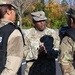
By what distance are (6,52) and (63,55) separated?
97 cm

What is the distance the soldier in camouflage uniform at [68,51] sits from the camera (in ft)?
13.3

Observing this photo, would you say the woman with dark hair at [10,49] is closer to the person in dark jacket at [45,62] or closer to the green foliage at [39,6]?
the person in dark jacket at [45,62]

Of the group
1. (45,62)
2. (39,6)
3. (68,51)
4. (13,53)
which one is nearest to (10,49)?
(13,53)

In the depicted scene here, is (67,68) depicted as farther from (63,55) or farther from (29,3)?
(29,3)

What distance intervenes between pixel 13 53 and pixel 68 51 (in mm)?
933

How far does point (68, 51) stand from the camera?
4082 mm

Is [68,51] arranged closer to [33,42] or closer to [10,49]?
[10,49]

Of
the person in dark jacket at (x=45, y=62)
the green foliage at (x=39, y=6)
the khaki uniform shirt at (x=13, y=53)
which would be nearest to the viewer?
the khaki uniform shirt at (x=13, y=53)

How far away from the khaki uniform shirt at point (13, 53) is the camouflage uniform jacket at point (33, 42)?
90.6 inches

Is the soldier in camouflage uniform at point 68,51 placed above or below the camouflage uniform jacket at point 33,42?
above

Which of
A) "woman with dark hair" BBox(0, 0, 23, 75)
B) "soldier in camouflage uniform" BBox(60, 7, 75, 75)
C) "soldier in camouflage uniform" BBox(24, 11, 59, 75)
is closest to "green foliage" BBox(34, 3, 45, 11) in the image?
"soldier in camouflage uniform" BBox(24, 11, 59, 75)

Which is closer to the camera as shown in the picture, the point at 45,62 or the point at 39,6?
the point at 45,62

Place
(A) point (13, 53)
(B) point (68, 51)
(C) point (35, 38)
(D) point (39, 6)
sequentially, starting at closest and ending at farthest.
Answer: (A) point (13, 53), (B) point (68, 51), (C) point (35, 38), (D) point (39, 6)

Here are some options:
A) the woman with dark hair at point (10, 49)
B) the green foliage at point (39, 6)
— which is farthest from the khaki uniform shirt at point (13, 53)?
the green foliage at point (39, 6)
